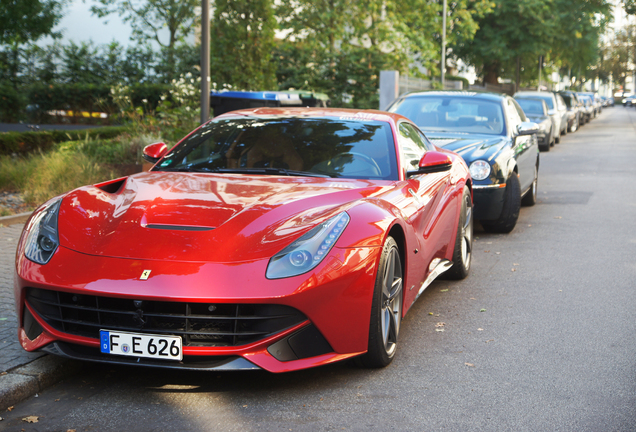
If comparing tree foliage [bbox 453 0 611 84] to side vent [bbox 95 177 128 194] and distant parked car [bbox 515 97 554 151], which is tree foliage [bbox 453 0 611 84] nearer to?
distant parked car [bbox 515 97 554 151]

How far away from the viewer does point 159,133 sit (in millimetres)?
13695

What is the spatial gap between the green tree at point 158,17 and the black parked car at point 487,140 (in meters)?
21.1

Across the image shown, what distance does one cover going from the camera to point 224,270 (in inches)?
139

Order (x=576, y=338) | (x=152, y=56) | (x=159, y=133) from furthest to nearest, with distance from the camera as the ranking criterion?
(x=152, y=56) → (x=159, y=133) → (x=576, y=338)

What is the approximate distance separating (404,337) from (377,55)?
19.7 metres

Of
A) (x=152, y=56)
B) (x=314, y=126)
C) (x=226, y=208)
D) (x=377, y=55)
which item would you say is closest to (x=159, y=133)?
(x=314, y=126)

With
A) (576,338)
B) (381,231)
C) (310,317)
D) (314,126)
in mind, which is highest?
(314,126)

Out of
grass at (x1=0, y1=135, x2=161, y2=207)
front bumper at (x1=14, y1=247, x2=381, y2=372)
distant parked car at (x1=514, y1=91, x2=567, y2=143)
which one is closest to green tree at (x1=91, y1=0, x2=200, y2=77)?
distant parked car at (x1=514, y1=91, x2=567, y2=143)

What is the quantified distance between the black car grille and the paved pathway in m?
0.67

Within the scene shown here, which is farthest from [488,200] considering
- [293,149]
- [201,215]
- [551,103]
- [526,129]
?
[551,103]

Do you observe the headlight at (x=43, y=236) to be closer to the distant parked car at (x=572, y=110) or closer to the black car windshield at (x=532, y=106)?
the black car windshield at (x=532, y=106)

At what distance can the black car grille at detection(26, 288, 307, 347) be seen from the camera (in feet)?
11.4

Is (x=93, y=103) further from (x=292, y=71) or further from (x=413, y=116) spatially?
(x=413, y=116)

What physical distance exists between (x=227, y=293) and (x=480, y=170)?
A: 543 cm
